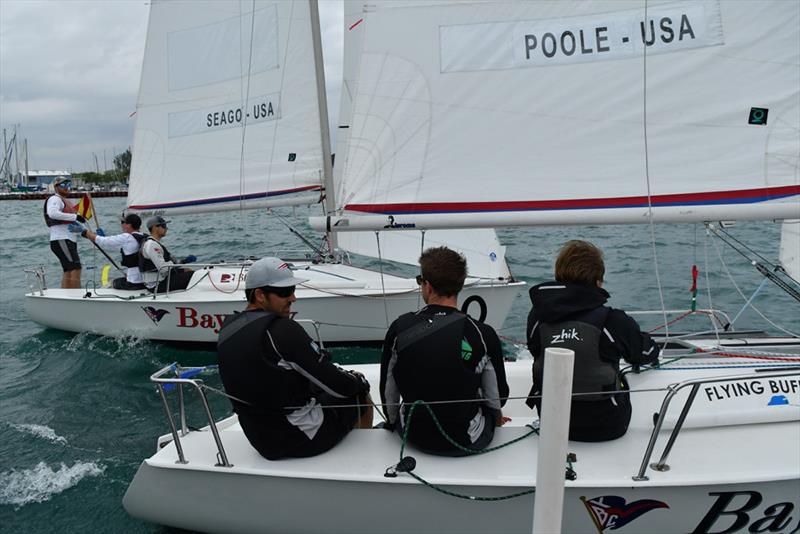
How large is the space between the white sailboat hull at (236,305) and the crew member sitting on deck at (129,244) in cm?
16

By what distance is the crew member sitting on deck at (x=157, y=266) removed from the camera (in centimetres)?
769

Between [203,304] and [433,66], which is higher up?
[433,66]

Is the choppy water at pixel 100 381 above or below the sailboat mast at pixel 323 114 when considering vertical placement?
below

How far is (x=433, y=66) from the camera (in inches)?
170

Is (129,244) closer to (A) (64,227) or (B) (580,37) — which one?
(A) (64,227)

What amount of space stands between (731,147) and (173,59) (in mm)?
7876

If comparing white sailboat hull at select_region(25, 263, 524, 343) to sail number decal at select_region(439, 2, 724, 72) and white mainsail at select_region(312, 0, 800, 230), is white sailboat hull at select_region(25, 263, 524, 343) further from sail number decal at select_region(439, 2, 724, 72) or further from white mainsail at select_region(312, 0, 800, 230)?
sail number decal at select_region(439, 2, 724, 72)

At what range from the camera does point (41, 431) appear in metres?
5.23

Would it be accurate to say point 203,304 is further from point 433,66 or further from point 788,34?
point 788,34

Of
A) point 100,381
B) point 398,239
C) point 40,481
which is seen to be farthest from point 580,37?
point 100,381

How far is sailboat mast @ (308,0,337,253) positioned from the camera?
8156 millimetres

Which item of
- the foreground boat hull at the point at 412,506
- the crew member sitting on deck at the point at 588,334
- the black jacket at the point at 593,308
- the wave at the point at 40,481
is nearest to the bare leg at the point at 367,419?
the foreground boat hull at the point at 412,506

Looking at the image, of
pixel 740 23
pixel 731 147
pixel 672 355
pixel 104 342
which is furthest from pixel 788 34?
pixel 104 342

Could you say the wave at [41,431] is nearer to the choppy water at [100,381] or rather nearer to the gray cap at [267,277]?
the choppy water at [100,381]
